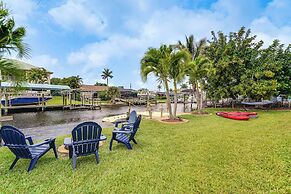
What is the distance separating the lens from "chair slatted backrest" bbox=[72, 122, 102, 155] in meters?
4.12

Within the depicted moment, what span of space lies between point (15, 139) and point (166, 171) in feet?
11.5

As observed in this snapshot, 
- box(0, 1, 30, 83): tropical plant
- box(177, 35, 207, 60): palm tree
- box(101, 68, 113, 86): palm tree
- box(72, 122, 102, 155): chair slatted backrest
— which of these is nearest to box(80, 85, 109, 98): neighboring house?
box(177, 35, 207, 60): palm tree

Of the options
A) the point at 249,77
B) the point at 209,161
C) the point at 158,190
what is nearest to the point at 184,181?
the point at 158,190

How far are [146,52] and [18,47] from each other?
7936 millimetres

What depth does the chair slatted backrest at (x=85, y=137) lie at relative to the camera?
412 centimetres

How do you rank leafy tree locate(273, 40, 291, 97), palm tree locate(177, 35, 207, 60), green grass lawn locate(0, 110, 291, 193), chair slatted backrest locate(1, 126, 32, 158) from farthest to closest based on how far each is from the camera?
palm tree locate(177, 35, 207, 60), leafy tree locate(273, 40, 291, 97), chair slatted backrest locate(1, 126, 32, 158), green grass lawn locate(0, 110, 291, 193)

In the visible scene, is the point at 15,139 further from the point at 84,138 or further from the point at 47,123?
the point at 47,123

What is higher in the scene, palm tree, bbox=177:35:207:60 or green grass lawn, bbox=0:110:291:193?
palm tree, bbox=177:35:207:60

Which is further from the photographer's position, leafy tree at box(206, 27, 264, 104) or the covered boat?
the covered boat

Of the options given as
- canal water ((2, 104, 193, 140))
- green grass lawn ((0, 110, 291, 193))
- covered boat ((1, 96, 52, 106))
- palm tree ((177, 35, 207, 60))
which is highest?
palm tree ((177, 35, 207, 60))

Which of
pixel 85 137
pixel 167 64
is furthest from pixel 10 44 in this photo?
pixel 167 64

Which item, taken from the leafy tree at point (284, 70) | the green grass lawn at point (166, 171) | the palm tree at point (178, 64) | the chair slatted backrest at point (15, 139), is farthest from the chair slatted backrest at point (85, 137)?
the leafy tree at point (284, 70)

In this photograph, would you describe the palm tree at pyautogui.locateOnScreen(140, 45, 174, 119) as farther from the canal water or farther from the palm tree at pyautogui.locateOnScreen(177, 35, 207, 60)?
the palm tree at pyautogui.locateOnScreen(177, 35, 207, 60)

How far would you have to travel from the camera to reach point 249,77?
16.3m
